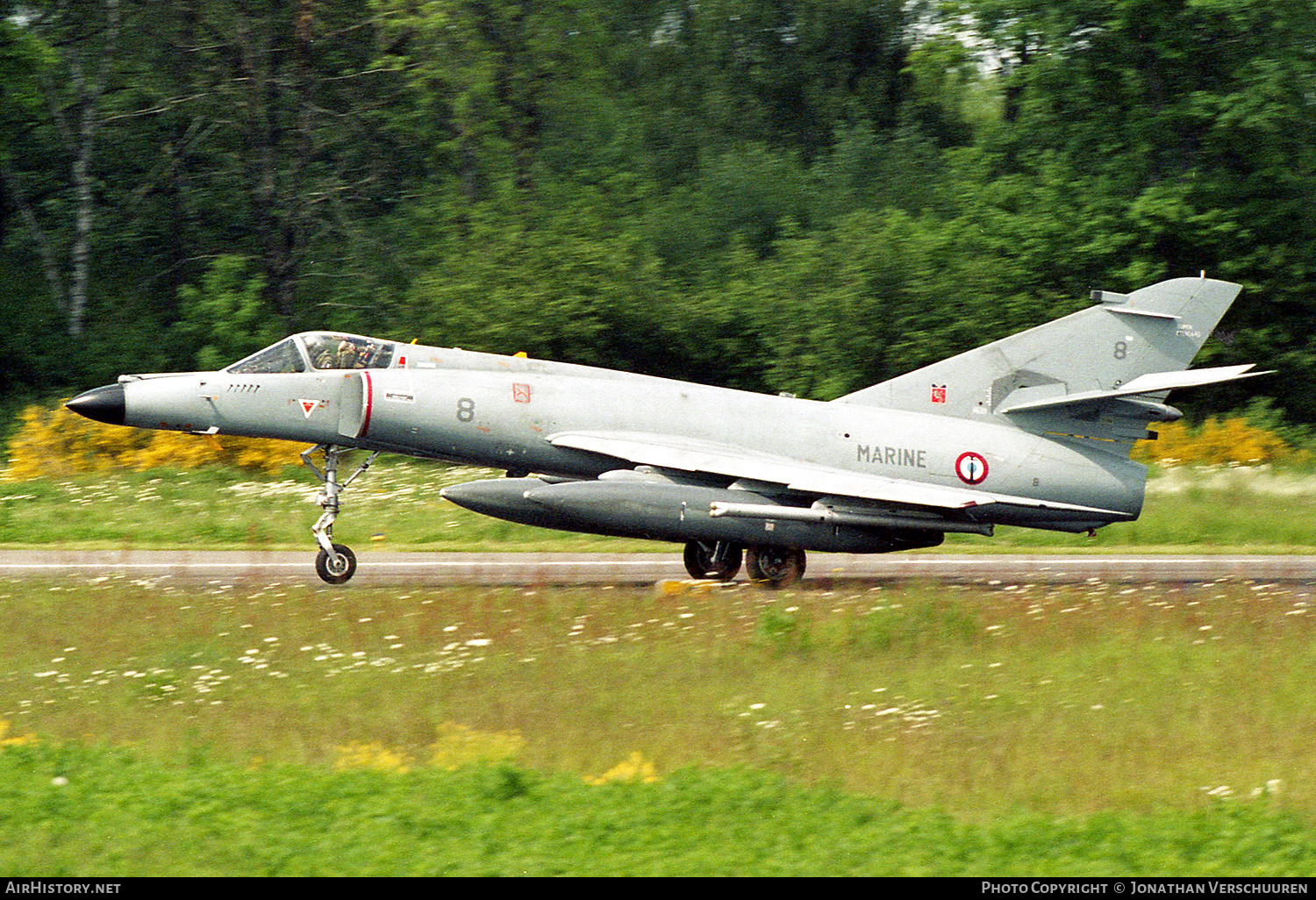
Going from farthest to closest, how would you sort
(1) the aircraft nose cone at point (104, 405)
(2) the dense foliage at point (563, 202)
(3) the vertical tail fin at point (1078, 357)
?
(2) the dense foliage at point (563, 202)
(3) the vertical tail fin at point (1078, 357)
(1) the aircraft nose cone at point (104, 405)

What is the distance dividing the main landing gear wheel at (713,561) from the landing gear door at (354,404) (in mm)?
4128

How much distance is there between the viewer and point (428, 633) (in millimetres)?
12383

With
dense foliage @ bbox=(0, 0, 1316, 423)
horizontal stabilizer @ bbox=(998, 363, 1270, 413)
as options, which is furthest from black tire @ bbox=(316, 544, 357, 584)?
dense foliage @ bbox=(0, 0, 1316, 423)

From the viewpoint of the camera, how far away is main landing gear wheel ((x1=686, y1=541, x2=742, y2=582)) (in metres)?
16.4

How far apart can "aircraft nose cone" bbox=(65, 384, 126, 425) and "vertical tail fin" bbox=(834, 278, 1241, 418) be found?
361 inches

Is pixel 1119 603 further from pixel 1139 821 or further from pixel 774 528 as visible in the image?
pixel 1139 821

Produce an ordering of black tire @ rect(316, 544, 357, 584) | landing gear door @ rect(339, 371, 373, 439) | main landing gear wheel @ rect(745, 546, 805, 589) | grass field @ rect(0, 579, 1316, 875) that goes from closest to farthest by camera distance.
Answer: grass field @ rect(0, 579, 1316, 875), black tire @ rect(316, 544, 357, 584), landing gear door @ rect(339, 371, 373, 439), main landing gear wheel @ rect(745, 546, 805, 589)

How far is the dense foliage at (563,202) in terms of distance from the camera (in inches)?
1198

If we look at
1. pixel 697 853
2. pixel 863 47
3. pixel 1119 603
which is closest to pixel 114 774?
pixel 697 853

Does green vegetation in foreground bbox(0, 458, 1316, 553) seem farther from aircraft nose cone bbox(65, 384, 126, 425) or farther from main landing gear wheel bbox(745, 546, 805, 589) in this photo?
main landing gear wheel bbox(745, 546, 805, 589)

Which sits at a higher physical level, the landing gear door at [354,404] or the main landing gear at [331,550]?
the landing gear door at [354,404]

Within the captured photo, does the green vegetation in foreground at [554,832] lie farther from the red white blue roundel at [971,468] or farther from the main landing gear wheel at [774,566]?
the red white blue roundel at [971,468]

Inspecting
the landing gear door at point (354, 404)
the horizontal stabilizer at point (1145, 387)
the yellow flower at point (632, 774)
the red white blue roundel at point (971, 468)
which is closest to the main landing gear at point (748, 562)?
the red white blue roundel at point (971, 468)

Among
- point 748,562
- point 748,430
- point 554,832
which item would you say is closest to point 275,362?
point 748,430
